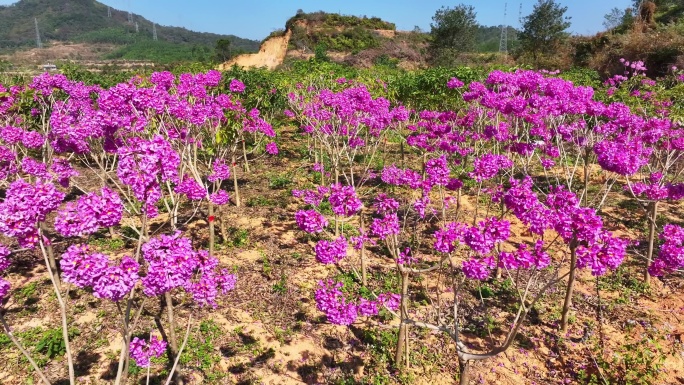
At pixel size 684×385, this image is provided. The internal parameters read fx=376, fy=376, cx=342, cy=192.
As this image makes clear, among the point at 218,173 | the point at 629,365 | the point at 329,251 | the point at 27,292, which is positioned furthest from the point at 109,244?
the point at 629,365

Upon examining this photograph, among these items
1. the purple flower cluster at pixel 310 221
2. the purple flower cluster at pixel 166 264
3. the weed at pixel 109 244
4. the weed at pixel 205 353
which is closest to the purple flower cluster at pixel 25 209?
the purple flower cluster at pixel 166 264

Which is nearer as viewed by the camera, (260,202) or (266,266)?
(266,266)

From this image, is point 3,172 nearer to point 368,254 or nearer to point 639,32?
point 368,254

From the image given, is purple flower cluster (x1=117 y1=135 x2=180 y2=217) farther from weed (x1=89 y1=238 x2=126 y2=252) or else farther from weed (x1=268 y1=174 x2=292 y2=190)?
weed (x1=268 y1=174 x2=292 y2=190)

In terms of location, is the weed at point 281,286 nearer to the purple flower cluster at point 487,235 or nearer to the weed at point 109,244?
the weed at point 109,244

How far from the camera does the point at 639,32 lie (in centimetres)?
2359

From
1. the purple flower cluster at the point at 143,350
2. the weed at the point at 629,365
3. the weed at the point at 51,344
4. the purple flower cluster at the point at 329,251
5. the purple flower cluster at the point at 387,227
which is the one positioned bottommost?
the weed at the point at 629,365

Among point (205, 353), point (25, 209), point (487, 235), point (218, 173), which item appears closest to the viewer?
point (25, 209)

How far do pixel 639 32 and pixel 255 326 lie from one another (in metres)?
29.5

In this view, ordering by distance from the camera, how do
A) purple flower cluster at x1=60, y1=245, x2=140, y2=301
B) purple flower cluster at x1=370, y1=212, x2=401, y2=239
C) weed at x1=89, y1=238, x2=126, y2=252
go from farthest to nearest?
weed at x1=89, y1=238, x2=126, y2=252
purple flower cluster at x1=370, y1=212, x2=401, y2=239
purple flower cluster at x1=60, y1=245, x2=140, y2=301

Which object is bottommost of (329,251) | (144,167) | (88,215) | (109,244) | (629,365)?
(629,365)

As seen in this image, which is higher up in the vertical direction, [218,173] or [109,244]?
[218,173]

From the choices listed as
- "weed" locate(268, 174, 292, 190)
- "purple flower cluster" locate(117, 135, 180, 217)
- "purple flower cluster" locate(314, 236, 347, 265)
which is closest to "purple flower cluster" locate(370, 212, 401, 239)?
"purple flower cluster" locate(314, 236, 347, 265)

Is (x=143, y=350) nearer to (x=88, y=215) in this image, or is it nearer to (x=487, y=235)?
(x=88, y=215)
